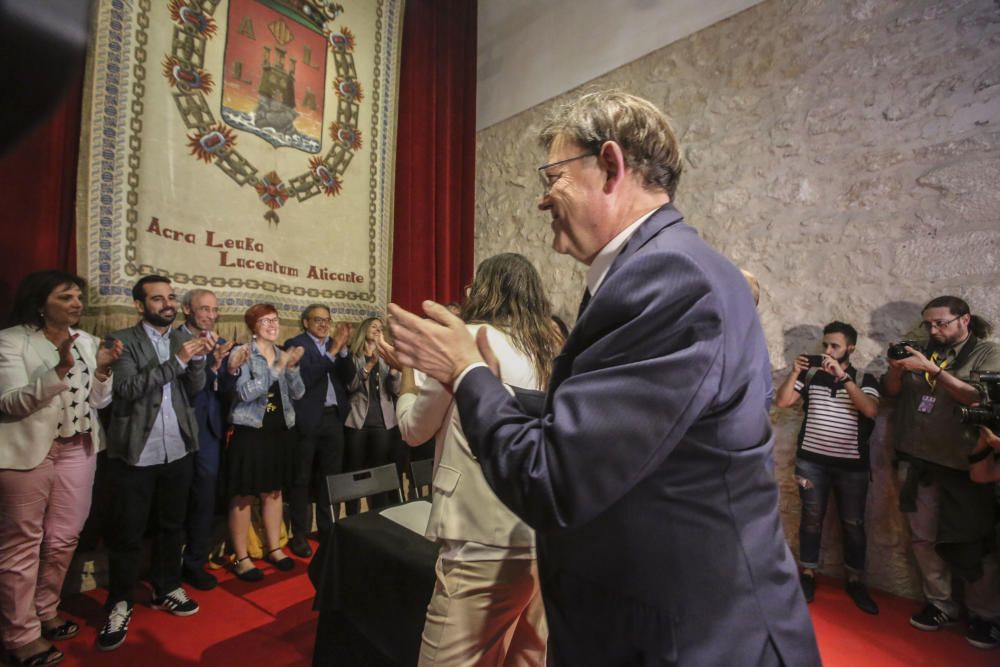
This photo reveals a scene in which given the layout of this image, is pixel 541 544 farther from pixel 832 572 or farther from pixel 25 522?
pixel 832 572

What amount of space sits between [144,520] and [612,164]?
3176 millimetres

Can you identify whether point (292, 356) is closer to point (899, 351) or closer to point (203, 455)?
point (203, 455)

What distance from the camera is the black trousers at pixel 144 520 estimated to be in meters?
2.70

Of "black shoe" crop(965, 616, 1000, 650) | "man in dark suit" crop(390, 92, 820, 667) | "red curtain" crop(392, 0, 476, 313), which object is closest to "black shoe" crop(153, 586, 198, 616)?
"man in dark suit" crop(390, 92, 820, 667)

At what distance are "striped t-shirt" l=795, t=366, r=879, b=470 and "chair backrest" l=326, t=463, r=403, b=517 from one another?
2703 millimetres

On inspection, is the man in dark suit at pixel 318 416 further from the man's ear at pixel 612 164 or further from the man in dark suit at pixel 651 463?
the man's ear at pixel 612 164

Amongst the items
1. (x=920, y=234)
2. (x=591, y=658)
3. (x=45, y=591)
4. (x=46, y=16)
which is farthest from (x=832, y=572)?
(x=45, y=591)

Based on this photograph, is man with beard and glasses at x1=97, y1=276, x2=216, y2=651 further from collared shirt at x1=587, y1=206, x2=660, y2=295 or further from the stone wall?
the stone wall

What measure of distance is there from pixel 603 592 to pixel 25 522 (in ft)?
9.69

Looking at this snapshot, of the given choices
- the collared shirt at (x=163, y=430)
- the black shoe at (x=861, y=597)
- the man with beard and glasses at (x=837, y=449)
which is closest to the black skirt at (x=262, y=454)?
the collared shirt at (x=163, y=430)

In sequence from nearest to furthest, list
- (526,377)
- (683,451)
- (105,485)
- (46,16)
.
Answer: (46,16) < (683,451) < (526,377) < (105,485)

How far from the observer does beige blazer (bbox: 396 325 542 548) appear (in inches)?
53.6

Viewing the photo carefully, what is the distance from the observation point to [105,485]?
10.1ft

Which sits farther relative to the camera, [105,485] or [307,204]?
[307,204]
